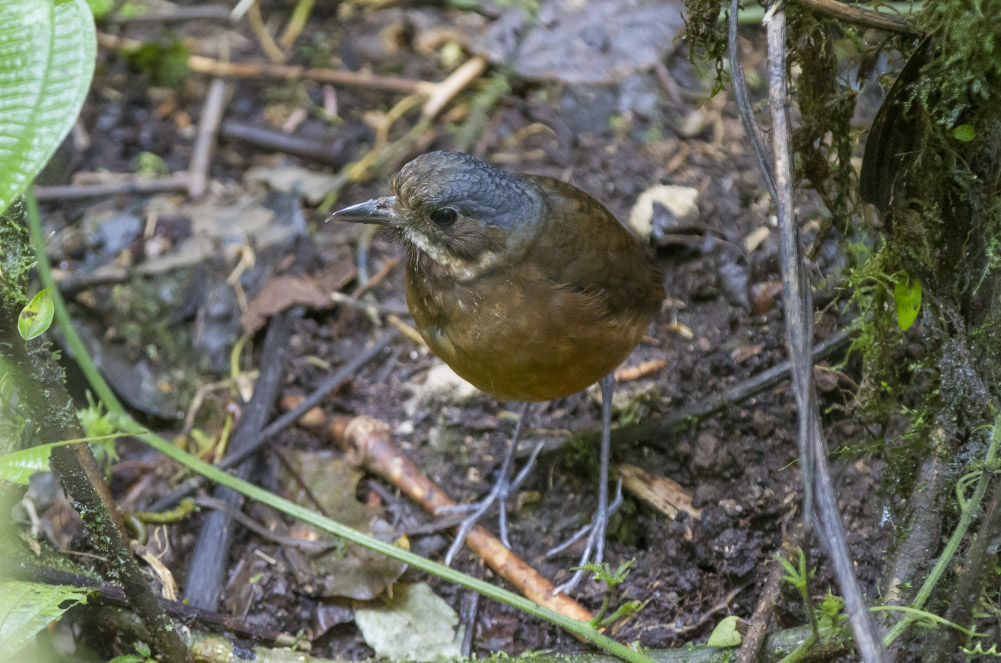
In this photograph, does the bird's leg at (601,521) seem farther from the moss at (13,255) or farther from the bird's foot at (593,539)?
the moss at (13,255)

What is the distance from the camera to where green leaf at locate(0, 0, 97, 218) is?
5.42ft

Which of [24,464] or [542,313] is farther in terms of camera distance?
[542,313]

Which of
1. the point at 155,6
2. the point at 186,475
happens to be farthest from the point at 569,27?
the point at 186,475

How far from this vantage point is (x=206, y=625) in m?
2.73

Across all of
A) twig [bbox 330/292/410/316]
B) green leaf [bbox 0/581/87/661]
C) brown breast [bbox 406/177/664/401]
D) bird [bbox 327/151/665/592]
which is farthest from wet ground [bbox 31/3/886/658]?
green leaf [bbox 0/581/87/661]

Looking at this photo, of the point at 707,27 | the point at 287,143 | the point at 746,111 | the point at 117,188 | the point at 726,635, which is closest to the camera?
the point at 746,111

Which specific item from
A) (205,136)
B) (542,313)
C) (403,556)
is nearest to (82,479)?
(403,556)

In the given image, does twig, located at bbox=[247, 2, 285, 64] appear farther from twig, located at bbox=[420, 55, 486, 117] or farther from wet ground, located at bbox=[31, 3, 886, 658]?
twig, located at bbox=[420, 55, 486, 117]

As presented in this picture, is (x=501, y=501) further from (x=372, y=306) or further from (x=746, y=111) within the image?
(x=746, y=111)

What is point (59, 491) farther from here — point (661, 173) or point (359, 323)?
point (661, 173)

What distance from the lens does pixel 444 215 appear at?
2896 mm

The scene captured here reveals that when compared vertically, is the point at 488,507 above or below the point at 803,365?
below

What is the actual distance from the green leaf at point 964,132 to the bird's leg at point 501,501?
1925mm

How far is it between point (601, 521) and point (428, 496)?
2.28 ft
